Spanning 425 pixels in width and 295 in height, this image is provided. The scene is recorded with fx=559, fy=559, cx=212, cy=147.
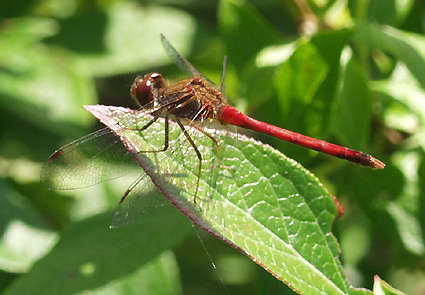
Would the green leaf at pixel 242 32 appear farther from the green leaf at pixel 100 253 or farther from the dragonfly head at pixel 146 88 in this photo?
the green leaf at pixel 100 253

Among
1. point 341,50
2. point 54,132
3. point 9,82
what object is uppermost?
point 341,50

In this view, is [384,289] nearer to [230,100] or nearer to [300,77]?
[300,77]

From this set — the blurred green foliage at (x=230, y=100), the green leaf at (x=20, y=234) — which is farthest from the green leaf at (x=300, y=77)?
the green leaf at (x=20, y=234)

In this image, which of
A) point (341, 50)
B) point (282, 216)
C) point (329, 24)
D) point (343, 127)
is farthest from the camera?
point (329, 24)

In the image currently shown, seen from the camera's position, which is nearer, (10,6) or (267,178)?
(267,178)

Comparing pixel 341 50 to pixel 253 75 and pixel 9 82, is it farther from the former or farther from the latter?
pixel 9 82

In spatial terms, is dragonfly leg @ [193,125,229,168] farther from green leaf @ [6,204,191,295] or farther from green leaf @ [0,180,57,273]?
green leaf @ [0,180,57,273]

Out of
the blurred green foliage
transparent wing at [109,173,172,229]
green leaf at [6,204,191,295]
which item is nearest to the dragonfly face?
the blurred green foliage

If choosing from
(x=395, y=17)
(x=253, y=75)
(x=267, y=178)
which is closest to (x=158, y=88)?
(x=253, y=75)
